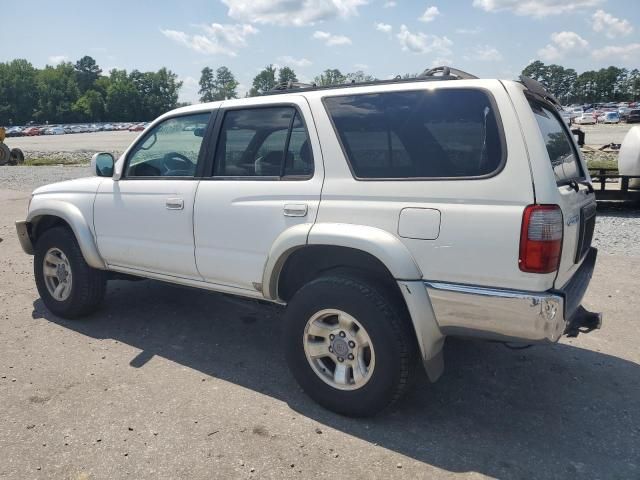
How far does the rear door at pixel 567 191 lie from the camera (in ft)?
9.20

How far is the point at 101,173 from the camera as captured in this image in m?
4.51

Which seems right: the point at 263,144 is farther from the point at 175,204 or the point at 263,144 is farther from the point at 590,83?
the point at 590,83

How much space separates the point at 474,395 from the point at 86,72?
5935 inches

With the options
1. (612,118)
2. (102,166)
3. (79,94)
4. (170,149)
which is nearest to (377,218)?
(170,149)

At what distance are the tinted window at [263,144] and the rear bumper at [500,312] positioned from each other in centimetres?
117

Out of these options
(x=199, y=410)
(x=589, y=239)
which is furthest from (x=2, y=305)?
(x=589, y=239)

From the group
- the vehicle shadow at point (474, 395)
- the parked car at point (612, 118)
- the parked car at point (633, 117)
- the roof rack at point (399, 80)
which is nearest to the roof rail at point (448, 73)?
the roof rack at point (399, 80)

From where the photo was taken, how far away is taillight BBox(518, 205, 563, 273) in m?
2.58

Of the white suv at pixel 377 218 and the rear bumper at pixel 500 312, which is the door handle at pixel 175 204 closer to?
the white suv at pixel 377 218

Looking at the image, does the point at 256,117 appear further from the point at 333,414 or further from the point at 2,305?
the point at 2,305

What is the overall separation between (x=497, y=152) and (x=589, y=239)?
132 cm

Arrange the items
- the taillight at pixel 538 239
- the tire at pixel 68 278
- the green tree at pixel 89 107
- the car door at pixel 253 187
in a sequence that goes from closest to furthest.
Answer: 1. the taillight at pixel 538 239
2. the car door at pixel 253 187
3. the tire at pixel 68 278
4. the green tree at pixel 89 107

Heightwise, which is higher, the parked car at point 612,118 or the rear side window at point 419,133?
the parked car at point 612,118

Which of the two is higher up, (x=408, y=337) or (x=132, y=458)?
(x=408, y=337)
